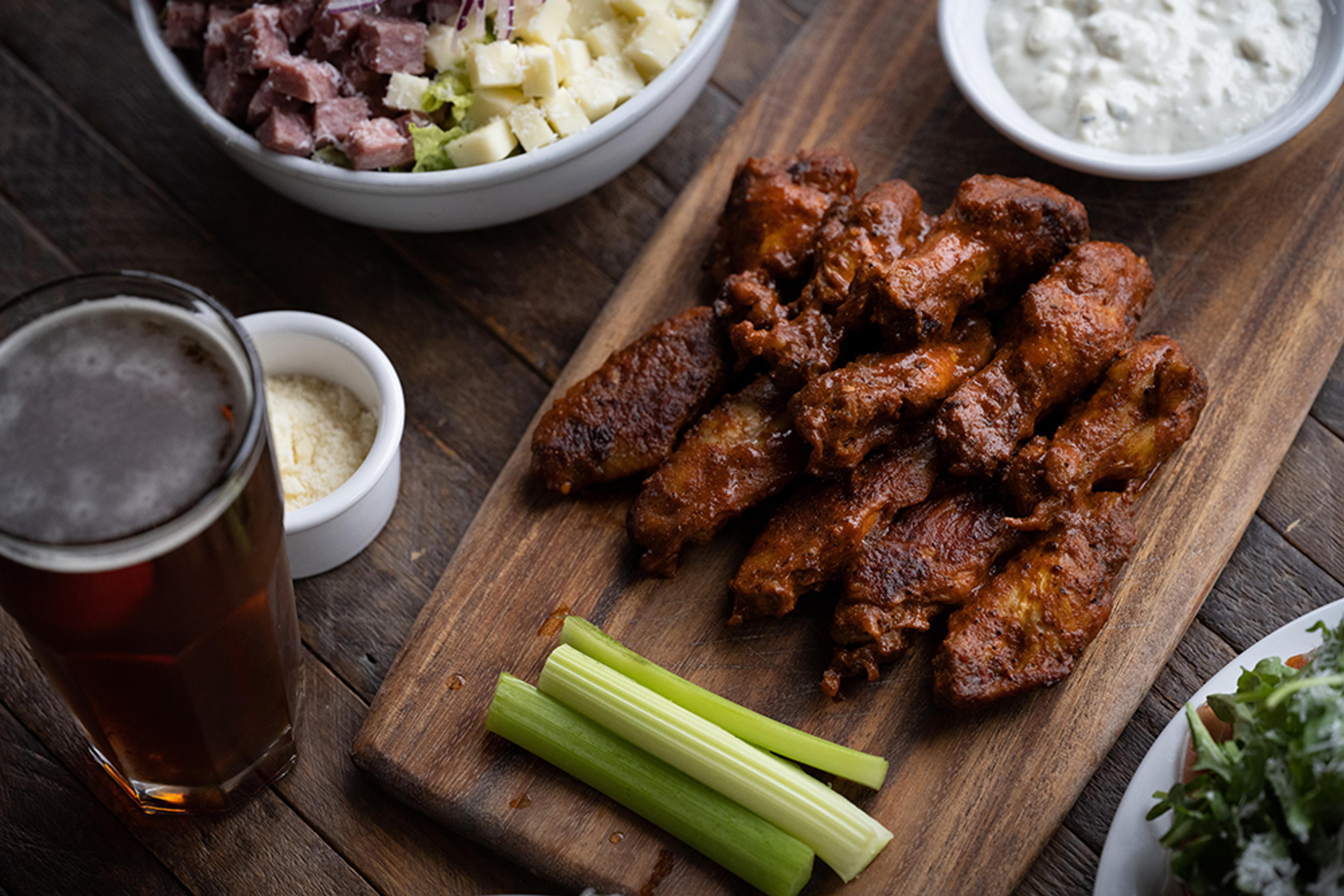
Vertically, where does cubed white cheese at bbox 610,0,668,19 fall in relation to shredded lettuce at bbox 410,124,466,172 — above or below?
above

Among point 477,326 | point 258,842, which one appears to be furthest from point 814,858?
point 477,326

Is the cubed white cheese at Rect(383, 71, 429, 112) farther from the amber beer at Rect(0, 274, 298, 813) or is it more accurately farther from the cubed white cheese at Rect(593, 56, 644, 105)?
the amber beer at Rect(0, 274, 298, 813)

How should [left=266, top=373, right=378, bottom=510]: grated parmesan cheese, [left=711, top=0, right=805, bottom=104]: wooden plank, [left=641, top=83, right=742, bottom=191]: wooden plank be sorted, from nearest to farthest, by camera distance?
[left=266, top=373, right=378, bottom=510]: grated parmesan cheese
[left=641, top=83, right=742, bottom=191]: wooden plank
[left=711, top=0, right=805, bottom=104]: wooden plank

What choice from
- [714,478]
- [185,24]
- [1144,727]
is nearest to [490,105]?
[185,24]

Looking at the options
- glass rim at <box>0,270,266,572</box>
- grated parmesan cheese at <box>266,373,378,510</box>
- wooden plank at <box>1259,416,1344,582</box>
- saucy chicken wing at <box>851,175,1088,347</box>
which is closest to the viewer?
glass rim at <box>0,270,266,572</box>

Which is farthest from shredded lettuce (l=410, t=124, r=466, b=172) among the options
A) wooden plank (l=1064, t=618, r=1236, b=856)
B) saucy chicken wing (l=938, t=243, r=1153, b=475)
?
wooden plank (l=1064, t=618, r=1236, b=856)

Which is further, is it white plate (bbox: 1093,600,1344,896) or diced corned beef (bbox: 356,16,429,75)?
diced corned beef (bbox: 356,16,429,75)

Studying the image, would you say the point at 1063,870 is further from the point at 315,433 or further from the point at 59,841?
the point at 59,841

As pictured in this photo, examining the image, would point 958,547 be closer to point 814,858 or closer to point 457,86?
point 814,858
